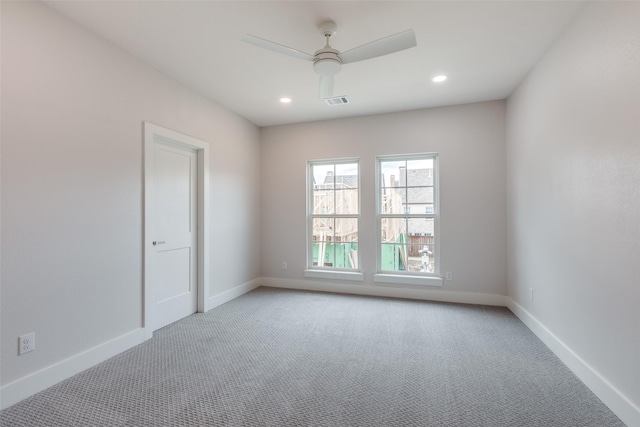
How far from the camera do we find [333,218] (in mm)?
4547

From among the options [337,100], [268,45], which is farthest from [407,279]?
[268,45]

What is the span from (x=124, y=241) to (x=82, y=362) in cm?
96

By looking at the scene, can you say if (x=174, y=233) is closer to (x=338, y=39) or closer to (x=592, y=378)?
(x=338, y=39)

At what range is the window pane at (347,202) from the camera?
4422 mm

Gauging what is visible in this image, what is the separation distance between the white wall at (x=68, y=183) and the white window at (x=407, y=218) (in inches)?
116

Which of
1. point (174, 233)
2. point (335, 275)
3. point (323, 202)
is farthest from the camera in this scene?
point (323, 202)

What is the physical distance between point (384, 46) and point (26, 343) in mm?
3074

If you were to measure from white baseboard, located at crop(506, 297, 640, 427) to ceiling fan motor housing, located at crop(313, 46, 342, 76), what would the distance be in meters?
2.75

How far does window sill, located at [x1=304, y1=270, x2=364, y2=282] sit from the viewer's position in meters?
4.27

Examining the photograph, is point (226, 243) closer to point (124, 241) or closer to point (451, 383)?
point (124, 241)

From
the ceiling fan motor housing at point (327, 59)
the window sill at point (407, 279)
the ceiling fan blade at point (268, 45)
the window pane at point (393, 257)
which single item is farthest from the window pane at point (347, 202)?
the ceiling fan blade at point (268, 45)

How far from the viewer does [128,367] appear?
2.26 meters

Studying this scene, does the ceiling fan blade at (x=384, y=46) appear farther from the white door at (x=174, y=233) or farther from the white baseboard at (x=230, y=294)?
the white baseboard at (x=230, y=294)

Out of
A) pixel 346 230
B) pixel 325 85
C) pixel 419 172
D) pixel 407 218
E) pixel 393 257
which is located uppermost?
pixel 325 85
